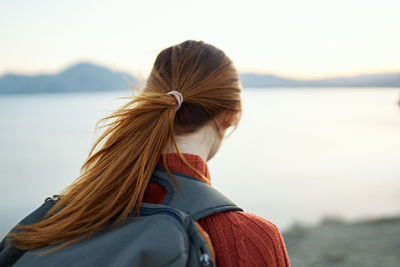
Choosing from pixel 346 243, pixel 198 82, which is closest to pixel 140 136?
pixel 198 82

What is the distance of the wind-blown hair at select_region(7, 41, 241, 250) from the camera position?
3.03 feet

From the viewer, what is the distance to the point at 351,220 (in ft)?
16.6

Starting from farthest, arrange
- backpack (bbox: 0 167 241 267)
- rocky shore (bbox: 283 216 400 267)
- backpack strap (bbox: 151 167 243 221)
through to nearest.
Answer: rocky shore (bbox: 283 216 400 267) → backpack strap (bbox: 151 167 243 221) → backpack (bbox: 0 167 241 267)

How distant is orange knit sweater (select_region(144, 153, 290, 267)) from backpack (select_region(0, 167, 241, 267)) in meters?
0.03

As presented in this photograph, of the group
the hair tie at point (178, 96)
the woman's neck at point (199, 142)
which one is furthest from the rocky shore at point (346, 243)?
the hair tie at point (178, 96)

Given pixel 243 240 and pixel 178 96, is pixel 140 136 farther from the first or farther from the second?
pixel 243 240

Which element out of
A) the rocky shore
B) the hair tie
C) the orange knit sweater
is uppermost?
the hair tie

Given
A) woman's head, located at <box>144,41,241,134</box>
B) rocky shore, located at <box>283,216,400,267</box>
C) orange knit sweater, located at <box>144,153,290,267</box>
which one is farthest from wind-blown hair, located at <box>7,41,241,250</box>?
rocky shore, located at <box>283,216,400,267</box>

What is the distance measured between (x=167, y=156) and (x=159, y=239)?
0.99 ft

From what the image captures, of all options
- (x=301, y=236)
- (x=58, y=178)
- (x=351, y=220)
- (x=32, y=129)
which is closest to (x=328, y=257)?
Answer: (x=301, y=236)

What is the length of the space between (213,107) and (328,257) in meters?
3.43

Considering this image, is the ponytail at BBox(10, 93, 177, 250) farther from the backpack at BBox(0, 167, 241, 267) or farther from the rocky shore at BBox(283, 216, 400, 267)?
the rocky shore at BBox(283, 216, 400, 267)

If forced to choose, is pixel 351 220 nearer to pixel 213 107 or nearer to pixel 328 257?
pixel 328 257

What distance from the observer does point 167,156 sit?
1.01 meters
